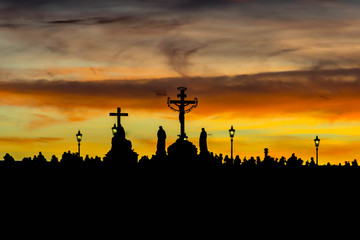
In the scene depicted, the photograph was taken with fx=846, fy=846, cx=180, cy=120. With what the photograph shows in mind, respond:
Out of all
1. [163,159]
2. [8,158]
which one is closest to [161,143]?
[163,159]

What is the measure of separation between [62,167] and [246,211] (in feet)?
29.7

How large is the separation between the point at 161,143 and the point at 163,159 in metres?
2.13

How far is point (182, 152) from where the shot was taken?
4531cm

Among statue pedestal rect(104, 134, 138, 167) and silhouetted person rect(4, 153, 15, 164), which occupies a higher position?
statue pedestal rect(104, 134, 138, 167)

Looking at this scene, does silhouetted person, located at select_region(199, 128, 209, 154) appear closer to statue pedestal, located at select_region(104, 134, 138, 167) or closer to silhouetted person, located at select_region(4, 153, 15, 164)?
statue pedestal, located at select_region(104, 134, 138, 167)

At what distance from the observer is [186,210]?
34.0 meters

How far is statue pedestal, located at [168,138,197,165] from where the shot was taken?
147ft

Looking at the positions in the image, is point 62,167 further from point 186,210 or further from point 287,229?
point 287,229

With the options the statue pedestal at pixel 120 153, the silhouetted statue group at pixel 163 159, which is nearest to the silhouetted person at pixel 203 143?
the silhouetted statue group at pixel 163 159

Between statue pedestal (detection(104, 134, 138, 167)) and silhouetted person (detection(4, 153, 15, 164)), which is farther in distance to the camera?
statue pedestal (detection(104, 134, 138, 167))

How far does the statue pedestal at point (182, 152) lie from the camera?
4477 cm

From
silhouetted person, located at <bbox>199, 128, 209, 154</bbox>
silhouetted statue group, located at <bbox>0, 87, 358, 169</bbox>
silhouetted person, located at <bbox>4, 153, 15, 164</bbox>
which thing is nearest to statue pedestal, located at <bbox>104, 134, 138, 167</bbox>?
silhouetted statue group, located at <bbox>0, 87, 358, 169</bbox>

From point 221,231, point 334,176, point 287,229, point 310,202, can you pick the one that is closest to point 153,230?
point 221,231

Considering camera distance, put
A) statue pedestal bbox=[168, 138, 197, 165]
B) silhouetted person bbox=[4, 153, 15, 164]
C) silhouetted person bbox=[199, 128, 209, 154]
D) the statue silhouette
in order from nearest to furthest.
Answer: silhouetted person bbox=[4, 153, 15, 164] → statue pedestal bbox=[168, 138, 197, 165] → the statue silhouette → silhouetted person bbox=[199, 128, 209, 154]
